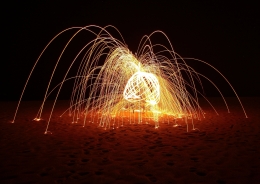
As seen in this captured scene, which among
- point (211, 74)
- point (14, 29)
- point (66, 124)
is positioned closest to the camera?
point (66, 124)

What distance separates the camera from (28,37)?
2341 cm

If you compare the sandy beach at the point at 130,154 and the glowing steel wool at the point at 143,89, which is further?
the glowing steel wool at the point at 143,89

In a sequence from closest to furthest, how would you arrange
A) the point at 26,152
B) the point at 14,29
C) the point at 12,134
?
the point at 26,152 → the point at 12,134 → the point at 14,29

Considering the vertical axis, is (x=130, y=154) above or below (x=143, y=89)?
below

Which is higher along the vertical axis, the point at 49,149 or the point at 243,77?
the point at 243,77

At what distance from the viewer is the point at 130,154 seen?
503 centimetres

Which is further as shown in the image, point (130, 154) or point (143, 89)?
point (143, 89)

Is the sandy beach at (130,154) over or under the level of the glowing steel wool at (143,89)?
under

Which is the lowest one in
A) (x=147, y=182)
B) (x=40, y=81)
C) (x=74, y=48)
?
(x=147, y=182)

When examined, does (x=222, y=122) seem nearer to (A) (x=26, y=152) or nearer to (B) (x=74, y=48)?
(A) (x=26, y=152)

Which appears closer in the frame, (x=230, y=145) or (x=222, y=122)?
(x=230, y=145)

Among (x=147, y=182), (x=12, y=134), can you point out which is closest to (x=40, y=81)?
(x=12, y=134)

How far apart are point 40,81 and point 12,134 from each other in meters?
17.5

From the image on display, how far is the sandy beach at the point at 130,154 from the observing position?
3869 millimetres
